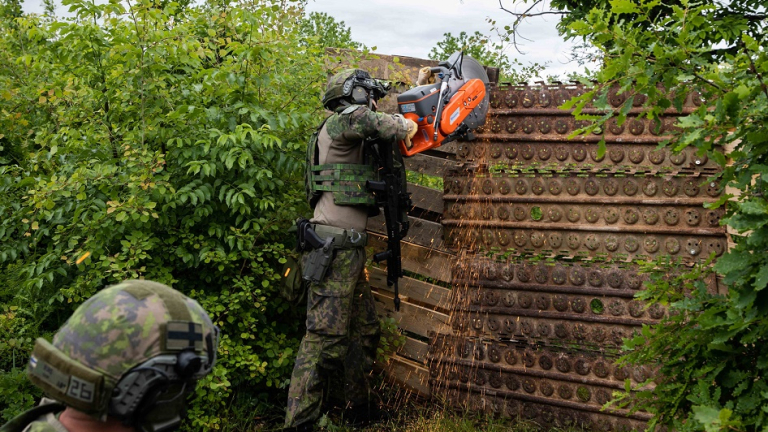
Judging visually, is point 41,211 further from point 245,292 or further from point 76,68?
point 245,292

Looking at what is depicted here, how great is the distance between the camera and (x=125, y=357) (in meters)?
1.79

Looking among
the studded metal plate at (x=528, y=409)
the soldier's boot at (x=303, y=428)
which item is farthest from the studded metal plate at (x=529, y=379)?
the soldier's boot at (x=303, y=428)

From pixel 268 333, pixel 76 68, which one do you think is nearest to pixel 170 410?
pixel 268 333

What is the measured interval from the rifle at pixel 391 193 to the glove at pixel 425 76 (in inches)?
20.5

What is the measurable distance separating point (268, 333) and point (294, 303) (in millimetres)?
375

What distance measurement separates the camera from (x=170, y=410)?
6.24 ft

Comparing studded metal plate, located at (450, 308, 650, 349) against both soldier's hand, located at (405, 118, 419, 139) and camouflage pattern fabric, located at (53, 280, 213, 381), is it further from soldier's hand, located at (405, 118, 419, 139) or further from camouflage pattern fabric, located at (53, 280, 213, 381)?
camouflage pattern fabric, located at (53, 280, 213, 381)

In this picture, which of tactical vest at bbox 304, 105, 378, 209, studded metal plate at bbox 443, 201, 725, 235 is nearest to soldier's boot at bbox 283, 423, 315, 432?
tactical vest at bbox 304, 105, 378, 209

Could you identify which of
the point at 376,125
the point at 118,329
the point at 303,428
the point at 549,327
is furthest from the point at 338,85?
the point at 118,329

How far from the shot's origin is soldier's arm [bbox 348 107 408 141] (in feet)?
14.3

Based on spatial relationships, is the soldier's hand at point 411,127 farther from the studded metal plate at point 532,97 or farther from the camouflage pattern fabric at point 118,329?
the camouflage pattern fabric at point 118,329

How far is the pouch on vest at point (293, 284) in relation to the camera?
486 centimetres

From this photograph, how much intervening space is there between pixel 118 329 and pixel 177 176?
3380mm

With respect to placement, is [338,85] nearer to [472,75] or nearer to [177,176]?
[472,75]
